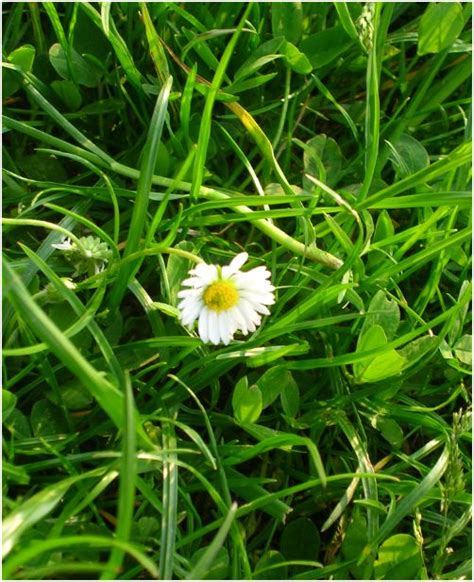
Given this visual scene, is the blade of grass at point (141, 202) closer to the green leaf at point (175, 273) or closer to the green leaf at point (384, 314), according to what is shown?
the green leaf at point (175, 273)

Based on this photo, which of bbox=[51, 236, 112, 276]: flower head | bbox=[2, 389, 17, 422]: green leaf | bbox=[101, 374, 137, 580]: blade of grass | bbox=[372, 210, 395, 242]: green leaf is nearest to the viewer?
bbox=[101, 374, 137, 580]: blade of grass

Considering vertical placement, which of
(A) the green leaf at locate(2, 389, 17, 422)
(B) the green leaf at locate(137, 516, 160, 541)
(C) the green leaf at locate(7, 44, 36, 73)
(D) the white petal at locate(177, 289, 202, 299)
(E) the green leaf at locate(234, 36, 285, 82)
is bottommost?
(B) the green leaf at locate(137, 516, 160, 541)

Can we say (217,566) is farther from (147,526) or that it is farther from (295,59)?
(295,59)

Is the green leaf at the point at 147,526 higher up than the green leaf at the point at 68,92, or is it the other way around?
the green leaf at the point at 68,92

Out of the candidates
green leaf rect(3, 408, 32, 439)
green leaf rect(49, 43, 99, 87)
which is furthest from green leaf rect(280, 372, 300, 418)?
green leaf rect(49, 43, 99, 87)

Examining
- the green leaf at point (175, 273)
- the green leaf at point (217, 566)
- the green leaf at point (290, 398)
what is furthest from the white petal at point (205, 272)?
the green leaf at point (217, 566)

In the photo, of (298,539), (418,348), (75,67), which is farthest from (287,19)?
(298,539)

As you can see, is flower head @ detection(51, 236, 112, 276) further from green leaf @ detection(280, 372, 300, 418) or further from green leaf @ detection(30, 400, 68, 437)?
green leaf @ detection(280, 372, 300, 418)
